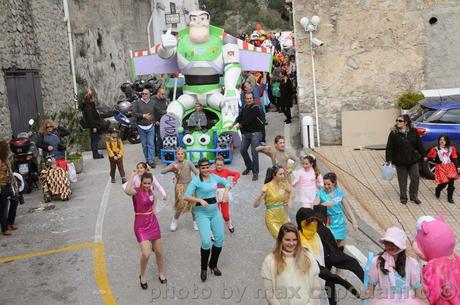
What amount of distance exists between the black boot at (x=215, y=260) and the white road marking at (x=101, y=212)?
220cm

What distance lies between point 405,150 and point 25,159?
23.3 ft

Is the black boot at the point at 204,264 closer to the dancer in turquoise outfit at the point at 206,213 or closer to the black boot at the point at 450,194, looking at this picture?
the dancer in turquoise outfit at the point at 206,213

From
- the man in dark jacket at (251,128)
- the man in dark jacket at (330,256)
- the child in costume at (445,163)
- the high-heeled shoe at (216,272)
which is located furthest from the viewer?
the man in dark jacket at (251,128)

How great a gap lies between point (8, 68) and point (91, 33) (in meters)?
7.51

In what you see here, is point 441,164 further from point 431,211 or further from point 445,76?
point 445,76

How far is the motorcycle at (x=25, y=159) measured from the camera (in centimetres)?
1130

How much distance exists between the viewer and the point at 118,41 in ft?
77.9

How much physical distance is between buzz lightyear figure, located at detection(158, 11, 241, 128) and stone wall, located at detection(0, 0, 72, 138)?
12.0 ft

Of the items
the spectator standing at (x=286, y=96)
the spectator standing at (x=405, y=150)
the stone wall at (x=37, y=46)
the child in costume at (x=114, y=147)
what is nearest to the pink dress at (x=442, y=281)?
the spectator standing at (x=405, y=150)

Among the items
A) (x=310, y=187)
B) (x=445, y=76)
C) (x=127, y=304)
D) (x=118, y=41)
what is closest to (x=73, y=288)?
(x=127, y=304)

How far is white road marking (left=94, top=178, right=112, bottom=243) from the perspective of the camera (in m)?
8.61

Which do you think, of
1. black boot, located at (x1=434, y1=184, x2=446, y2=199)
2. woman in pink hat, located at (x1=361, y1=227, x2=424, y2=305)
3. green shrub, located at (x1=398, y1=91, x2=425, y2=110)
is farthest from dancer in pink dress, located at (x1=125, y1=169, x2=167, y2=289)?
green shrub, located at (x1=398, y1=91, x2=425, y2=110)

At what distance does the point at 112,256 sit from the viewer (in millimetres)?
7766

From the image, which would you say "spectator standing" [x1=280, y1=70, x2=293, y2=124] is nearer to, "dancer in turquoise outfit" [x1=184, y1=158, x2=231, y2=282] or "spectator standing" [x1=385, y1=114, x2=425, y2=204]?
"spectator standing" [x1=385, y1=114, x2=425, y2=204]
